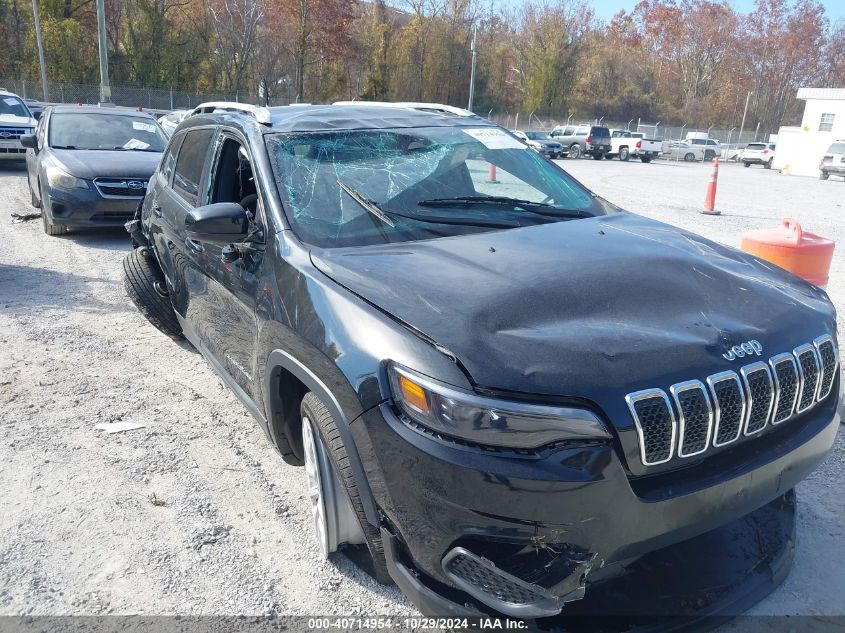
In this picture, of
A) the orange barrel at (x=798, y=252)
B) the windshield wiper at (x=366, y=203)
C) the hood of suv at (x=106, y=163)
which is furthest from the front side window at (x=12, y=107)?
the orange barrel at (x=798, y=252)

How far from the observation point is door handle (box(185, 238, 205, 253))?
148 inches

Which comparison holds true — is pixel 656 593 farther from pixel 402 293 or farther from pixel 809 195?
pixel 809 195

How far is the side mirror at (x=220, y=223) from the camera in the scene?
9.99 ft

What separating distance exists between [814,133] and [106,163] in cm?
3708

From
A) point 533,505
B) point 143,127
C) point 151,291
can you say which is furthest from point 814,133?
point 533,505

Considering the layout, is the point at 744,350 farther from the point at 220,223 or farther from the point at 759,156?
the point at 759,156

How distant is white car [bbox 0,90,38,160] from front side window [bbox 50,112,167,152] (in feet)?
18.5

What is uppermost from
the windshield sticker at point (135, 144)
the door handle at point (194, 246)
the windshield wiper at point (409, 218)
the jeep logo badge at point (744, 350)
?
the windshield wiper at point (409, 218)

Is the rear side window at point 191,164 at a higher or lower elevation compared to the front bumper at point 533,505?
higher

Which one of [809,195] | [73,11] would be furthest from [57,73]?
[809,195]

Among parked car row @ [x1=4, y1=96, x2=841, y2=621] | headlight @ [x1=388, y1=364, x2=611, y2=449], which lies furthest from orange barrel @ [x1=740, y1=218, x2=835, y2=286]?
headlight @ [x1=388, y1=364, x2=611, y2=449]

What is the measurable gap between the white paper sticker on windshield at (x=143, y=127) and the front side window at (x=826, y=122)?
3615 cm

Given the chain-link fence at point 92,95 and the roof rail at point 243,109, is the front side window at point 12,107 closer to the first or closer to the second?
the roof rail at point 243,109

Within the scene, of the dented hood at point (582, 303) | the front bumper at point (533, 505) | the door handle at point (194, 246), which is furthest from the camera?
the door handle at point (194, 246)
